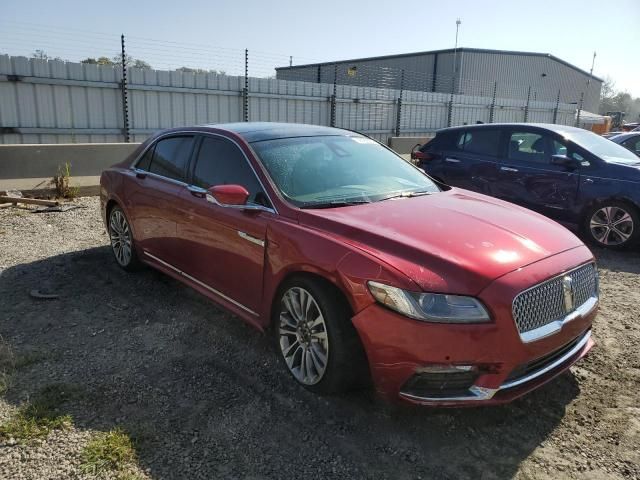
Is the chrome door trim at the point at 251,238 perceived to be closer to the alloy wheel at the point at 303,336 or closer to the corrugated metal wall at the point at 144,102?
the alloy wheel at the point at 303,336

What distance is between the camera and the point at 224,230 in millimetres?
3885

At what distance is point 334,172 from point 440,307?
1.65 m

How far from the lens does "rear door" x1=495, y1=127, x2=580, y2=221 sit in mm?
7262

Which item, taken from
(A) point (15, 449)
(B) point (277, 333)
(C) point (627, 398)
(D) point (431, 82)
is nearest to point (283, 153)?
(B) point (277, 333)

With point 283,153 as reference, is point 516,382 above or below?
below

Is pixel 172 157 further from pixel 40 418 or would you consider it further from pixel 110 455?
pixel 110 455

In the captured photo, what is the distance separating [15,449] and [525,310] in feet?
9.17

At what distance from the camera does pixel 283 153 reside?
399 cm

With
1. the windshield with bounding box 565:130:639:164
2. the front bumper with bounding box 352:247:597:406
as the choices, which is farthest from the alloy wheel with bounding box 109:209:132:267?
the windshield with bounding box 565:130:639:164

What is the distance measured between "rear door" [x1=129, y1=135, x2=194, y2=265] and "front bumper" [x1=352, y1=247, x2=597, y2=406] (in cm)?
237

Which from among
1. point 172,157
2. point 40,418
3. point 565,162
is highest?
point 172,157

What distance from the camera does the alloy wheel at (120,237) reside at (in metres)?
5.46

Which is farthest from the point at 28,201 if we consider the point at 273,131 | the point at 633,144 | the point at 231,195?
the point at 633,144

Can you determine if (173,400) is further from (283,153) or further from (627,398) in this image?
(627,398)
